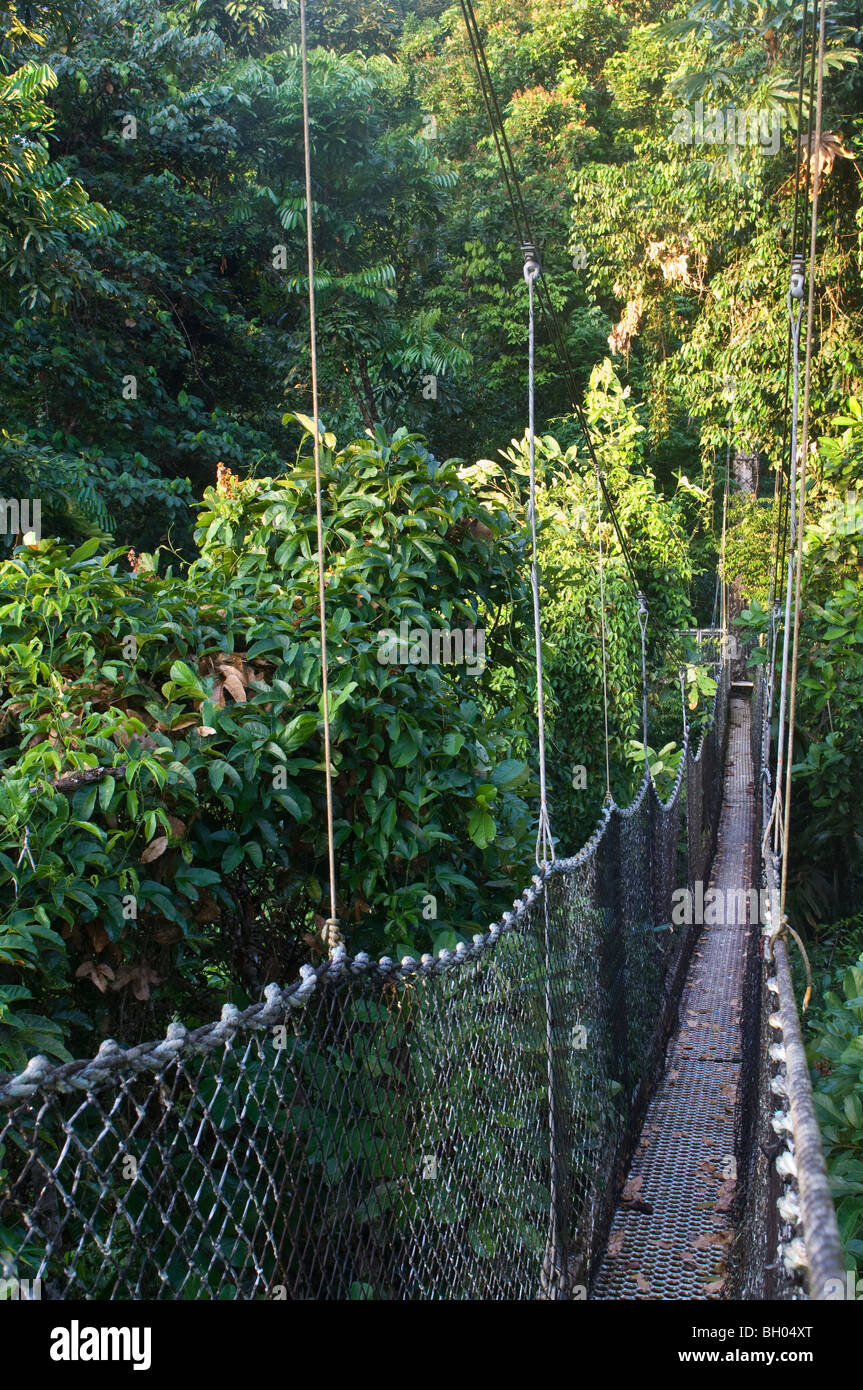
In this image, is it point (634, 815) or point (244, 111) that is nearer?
point (634, 815)

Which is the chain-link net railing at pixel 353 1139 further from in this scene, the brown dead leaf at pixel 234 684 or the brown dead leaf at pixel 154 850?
the brown dead leaf at pixel 234 684

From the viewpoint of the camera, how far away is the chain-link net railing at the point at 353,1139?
44.6 inches

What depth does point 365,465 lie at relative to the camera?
2.40 metres

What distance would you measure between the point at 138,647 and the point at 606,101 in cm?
1892

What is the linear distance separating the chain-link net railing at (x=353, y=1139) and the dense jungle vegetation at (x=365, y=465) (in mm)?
201

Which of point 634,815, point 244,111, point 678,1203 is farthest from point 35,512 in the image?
point 244,111

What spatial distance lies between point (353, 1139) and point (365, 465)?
1.41 m

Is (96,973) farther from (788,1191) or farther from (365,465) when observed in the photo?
(365,465)

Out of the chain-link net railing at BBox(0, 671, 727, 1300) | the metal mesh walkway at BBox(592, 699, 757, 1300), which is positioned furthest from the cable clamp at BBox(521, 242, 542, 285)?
the metal mesh walkway at BBox(592, 699, 757, 1300)

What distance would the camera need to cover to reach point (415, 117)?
1196 centimetres

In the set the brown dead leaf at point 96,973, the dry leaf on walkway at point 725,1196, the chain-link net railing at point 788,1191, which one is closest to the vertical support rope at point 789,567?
the chain-link net railing at point 788,1191

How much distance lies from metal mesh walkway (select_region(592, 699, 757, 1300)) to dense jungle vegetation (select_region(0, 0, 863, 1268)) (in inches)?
20.7

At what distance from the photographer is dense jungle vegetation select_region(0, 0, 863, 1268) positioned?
6.17 ft
